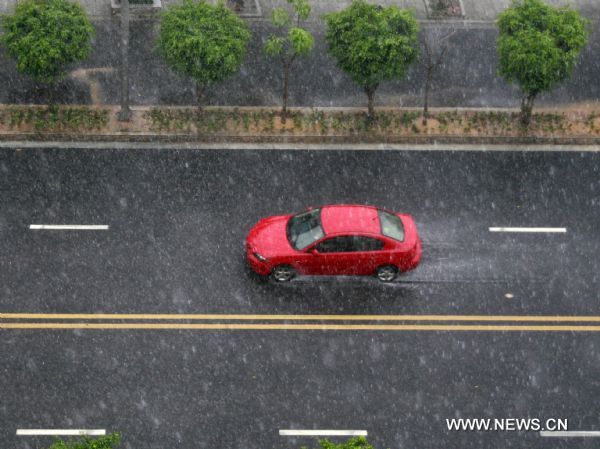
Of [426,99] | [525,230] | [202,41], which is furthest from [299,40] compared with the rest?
A: [525,230]

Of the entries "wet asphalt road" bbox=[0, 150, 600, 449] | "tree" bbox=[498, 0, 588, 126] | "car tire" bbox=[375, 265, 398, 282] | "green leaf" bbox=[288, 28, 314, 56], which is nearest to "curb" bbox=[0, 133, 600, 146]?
"wet asphalt road" bbox=[0, 150, 600, 449]

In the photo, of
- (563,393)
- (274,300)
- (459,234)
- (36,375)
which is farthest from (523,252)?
(36,375)

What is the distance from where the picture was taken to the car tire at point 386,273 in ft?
69.7

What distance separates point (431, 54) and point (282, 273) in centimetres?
964

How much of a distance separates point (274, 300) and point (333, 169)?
15.3 feet

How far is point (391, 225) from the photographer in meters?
21.4

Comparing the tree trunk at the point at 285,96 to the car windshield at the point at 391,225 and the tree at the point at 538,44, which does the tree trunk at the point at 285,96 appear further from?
the tree at the point at 538,44

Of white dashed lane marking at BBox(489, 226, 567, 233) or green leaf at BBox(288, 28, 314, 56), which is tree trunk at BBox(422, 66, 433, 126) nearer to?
green leaf at BBox(288, 28, 314, 56)

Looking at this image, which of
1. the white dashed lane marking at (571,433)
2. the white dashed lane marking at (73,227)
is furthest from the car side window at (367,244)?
the white dashed lane marking at (73,227)

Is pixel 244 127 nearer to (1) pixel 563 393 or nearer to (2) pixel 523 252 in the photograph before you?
(2) pixel 523 252

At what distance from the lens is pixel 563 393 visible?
63.1 ft

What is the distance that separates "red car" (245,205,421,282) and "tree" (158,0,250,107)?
474 centimetres

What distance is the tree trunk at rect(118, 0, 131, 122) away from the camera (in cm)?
2412

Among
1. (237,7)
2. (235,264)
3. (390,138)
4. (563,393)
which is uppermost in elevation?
(237,7)
